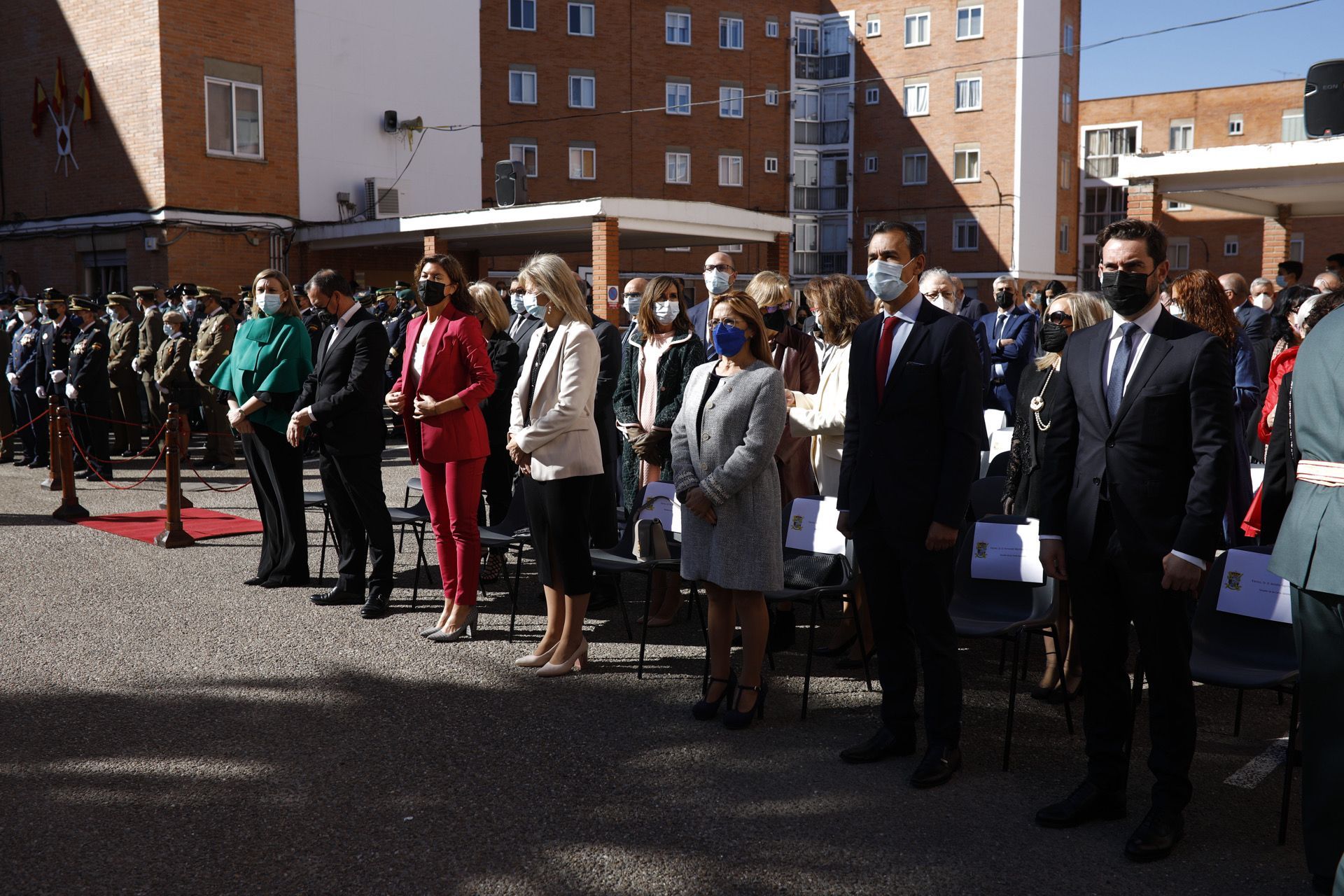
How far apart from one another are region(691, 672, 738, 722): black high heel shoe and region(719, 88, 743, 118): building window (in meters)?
41.4

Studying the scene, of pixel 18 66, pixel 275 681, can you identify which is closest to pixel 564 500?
pixel 275 681

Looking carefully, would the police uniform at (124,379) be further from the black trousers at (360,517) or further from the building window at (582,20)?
the building window at (582,20)

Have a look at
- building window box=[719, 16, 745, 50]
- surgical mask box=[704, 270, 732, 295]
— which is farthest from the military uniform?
building window box=[719, 16, 745, 50]

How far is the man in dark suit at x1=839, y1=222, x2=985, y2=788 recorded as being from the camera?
14.8 ft

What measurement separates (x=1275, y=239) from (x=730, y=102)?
1037 inches

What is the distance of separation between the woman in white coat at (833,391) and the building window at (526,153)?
35960mm

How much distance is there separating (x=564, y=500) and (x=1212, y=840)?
324 centimetres

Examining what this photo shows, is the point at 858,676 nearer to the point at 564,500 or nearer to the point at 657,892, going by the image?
the point at 564,500

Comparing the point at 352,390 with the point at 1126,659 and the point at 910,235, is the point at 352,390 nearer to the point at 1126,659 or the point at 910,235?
the point at 910,235

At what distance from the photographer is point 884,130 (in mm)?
48875

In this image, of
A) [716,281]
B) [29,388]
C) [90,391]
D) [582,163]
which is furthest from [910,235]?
[582,163]

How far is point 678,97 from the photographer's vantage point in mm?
43625

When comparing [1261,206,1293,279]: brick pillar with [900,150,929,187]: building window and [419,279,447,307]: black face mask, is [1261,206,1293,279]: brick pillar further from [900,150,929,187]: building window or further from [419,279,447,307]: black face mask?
[900,150,929,187]: building window

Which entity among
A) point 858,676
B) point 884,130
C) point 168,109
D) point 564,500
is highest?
point 884,130
